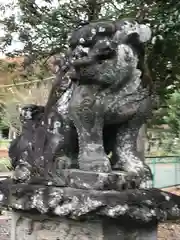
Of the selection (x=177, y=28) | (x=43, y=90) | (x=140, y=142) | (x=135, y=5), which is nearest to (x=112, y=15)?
(x=135, y=5)

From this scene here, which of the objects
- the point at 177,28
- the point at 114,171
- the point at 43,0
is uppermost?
the point at 43,0

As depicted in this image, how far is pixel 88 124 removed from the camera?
268cm

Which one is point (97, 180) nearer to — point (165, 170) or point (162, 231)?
point (162, 231)

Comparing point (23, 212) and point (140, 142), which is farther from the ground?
point (140, 142)

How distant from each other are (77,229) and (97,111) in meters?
0.65

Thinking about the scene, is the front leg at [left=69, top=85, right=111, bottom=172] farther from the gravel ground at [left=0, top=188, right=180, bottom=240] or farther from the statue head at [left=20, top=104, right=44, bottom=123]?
the gravel ground at [left=0, top=188, right=180, bottom=240]

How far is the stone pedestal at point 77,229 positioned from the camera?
2.53m

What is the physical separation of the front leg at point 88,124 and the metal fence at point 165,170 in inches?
431

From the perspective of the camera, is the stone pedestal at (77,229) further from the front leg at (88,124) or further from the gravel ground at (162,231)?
the gravel ground at (162,231)

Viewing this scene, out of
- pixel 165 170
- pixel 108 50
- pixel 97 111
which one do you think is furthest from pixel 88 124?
pixel 165 170

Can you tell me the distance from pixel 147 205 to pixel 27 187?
668mm

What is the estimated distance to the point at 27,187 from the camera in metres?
2.67

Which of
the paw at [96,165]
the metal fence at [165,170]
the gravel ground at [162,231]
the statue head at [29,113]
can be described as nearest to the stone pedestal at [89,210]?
the paw at [96,165]

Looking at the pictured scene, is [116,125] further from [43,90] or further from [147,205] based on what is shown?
[43,90]
